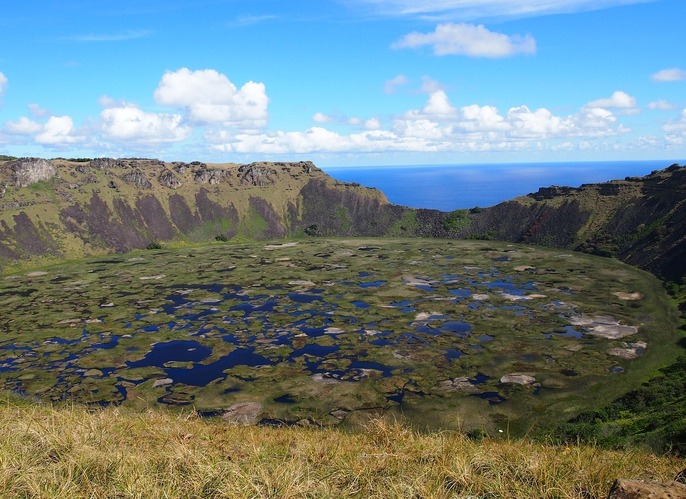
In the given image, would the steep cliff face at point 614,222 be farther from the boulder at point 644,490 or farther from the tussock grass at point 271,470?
the boulder at point 644,490

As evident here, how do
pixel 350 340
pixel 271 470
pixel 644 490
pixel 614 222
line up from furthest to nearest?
pixel 614 222, pixel 350 340, pixel 271 470, pixel 644 490

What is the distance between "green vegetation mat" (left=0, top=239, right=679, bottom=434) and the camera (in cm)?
5781

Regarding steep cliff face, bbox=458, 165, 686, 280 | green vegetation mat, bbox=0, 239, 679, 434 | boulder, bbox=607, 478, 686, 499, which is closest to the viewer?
boulder, bbox=607, 478, 686, 499

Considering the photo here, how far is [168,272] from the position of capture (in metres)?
138

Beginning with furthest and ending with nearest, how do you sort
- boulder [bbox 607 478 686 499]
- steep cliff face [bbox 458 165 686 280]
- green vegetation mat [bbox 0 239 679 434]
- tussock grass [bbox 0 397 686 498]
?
steep cliff face [bbox 458 165 686 280] < green vegetation mat [bbox 0 239 679 434] < tussock grass [bbox 0 397 686 498] < boulder [bbox 607 478 686 499]

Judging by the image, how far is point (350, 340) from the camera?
256 ft

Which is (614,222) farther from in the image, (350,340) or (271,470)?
(271,470)

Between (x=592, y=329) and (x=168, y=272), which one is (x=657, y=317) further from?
(x=168, y=272)

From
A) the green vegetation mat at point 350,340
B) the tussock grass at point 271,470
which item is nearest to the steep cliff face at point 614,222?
the green vegetation mat at point 350,340

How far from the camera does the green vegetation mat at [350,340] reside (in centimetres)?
5781

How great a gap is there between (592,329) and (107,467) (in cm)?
8328

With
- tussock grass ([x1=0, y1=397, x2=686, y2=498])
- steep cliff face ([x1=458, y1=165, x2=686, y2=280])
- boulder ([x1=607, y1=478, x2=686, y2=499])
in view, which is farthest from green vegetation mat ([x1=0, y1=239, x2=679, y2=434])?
boulder ([x1=607, y1=478, x2=686, y2=499])

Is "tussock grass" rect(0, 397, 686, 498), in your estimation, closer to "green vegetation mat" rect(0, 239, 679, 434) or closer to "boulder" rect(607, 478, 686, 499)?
"boulder" rect(607, 478, 686, 499)

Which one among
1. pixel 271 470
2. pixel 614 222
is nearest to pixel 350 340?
pixel 271 470
